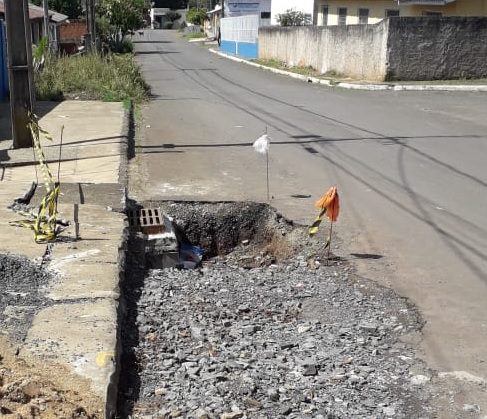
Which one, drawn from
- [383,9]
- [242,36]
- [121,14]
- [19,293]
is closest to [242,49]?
[242,36]

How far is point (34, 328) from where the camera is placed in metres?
4.49

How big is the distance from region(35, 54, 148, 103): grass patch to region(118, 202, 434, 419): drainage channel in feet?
41.2

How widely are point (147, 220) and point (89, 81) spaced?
46.1ft

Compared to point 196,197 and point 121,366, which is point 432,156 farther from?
point 121,366

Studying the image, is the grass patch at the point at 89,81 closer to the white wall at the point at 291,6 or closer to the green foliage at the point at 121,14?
the white wall at the point at 291,6

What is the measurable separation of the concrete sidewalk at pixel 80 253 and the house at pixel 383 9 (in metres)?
19.7

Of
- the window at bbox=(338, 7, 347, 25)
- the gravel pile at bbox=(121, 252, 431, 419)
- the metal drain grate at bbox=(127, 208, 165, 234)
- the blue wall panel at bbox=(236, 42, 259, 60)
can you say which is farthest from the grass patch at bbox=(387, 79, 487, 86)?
the blue wall panel at bbox=(236, 42, 259, 60)

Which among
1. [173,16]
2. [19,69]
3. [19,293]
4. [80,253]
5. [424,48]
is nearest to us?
[19,293]

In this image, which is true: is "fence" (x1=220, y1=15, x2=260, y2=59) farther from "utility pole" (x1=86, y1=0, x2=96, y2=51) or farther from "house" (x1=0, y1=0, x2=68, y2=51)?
"utility pole" (x1=86, y1=0, x2=96, y2=51)

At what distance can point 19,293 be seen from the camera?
Result: 508cm

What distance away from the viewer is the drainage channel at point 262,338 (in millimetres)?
3953

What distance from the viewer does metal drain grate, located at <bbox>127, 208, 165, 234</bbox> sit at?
281 inches

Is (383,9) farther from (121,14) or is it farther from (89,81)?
(121,14)

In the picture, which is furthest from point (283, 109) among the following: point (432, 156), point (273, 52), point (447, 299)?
point (273, 52)
